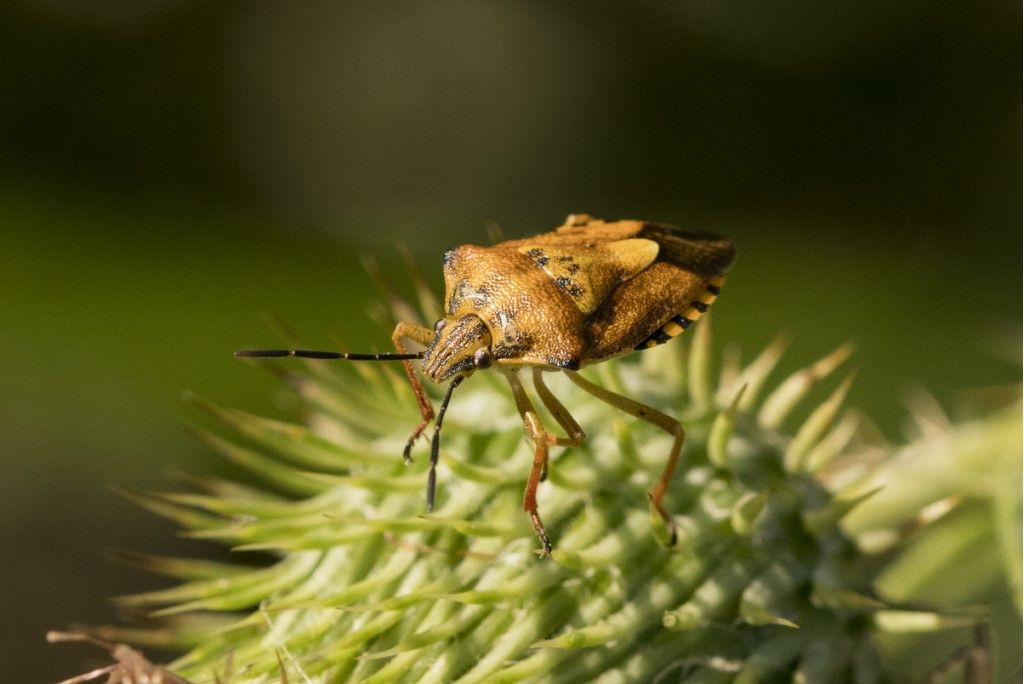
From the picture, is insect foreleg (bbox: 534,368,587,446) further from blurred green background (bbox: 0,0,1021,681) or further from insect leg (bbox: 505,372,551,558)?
blurred green background (bbox: 0,0,1021,681)

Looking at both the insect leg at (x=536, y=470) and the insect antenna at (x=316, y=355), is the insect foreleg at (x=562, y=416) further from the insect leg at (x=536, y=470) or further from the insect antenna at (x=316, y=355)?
the insect antenna at (x=316, y=355)

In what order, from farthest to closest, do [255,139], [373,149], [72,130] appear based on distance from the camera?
[373,149] → [255,139] → [72,130]

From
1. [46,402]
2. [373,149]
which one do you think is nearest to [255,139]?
[373,149]

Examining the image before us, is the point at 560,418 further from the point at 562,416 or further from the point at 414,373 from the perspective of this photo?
the point at 414,373

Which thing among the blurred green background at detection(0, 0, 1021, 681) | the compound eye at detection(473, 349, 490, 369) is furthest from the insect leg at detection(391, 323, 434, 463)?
the blurred green background at detection(0, 0, 1021, 681)

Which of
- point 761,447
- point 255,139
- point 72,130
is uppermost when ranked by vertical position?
point 255,139

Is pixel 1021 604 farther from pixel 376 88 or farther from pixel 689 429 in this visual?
pixel 376 88
